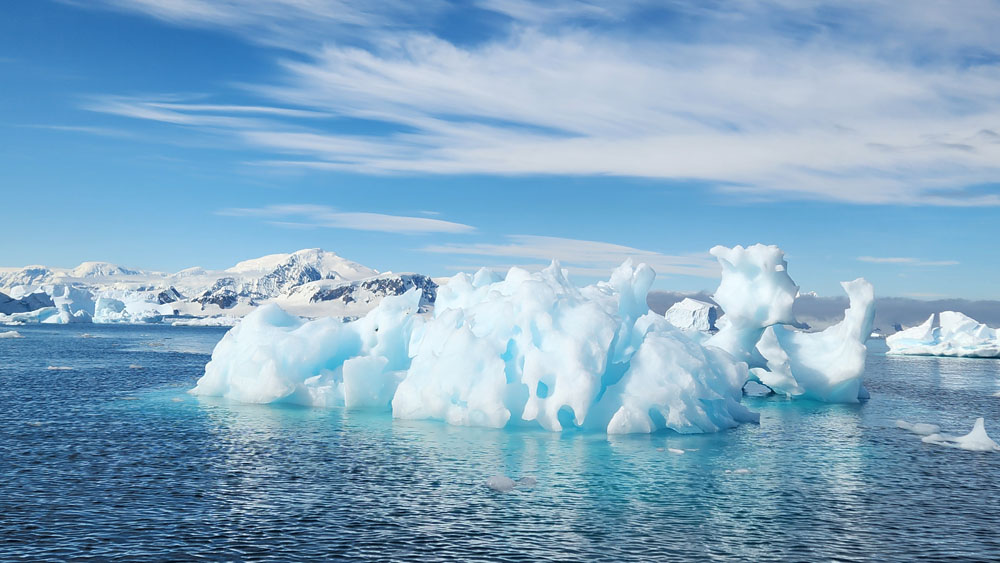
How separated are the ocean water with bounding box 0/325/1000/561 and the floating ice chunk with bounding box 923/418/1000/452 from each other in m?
1.23

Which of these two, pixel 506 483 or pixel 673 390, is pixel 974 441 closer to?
pixel 673 390

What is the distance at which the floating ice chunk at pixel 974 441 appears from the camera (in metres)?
28.4

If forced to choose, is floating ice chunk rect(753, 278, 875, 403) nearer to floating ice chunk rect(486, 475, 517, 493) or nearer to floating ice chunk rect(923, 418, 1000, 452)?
floating ice chunk rect(923, 418, 1000, 452)

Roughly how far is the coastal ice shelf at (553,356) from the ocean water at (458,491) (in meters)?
1.21

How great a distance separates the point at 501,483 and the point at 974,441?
62.8 ft

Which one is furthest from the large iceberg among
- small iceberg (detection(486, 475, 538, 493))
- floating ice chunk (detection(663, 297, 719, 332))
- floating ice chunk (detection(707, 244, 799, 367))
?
small iceberg (detection(486, 475, 538, 493))

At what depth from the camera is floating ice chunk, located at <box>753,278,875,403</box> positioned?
4334 centimetres

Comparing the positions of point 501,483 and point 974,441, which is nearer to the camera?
point 501,483

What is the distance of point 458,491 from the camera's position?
65.4 ft

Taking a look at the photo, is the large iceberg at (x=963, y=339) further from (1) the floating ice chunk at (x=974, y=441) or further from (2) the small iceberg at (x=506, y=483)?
(2) the small iceberg at (x=506, y=483)

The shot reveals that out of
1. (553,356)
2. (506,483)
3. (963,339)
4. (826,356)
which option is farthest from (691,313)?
(506,483)

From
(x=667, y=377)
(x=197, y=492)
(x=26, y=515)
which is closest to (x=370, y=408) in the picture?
(x=667, y=377)

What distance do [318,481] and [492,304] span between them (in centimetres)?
1351

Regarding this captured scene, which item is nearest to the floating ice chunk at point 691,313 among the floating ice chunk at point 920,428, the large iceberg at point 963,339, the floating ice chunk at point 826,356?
the large iceberg at point 963,339
